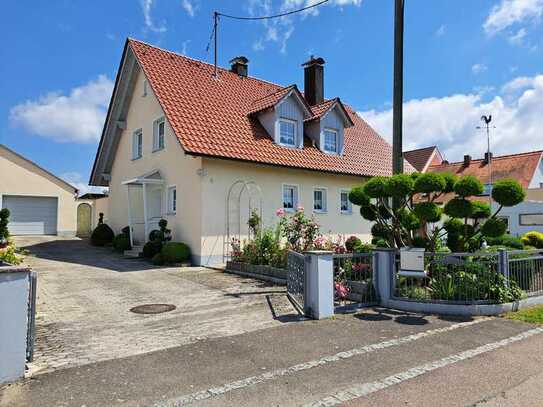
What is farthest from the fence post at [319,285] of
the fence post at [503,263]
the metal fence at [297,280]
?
the fence post at [503,263]

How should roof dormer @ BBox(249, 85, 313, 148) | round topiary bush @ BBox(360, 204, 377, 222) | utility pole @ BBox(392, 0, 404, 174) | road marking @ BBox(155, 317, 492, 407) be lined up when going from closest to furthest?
road marking @ BBox(155, 317, 492, 407) < round topiary bush @ BBox(360, 204, 377, 222) < utility pole @ BBox(392, 0, 404, 174) < roof dormer @ BBox(249, 85, 313, 148)

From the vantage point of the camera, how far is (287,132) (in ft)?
59.2

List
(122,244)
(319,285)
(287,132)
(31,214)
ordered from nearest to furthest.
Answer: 1. (319,285)
2. (287,132)
3. (122,244)
4. (31,214)

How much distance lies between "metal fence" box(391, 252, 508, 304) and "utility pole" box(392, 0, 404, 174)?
99.9 inches

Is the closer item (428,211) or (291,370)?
(291,370)

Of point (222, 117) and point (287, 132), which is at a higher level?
point (222, 117)

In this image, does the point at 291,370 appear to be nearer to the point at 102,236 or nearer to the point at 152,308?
the point at 152,308

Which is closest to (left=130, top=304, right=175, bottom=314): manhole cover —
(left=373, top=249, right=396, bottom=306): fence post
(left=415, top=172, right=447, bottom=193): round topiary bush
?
(left=373, top=249, right=396, bottom=306): fence post

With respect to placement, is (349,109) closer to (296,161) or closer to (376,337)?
(296,161)

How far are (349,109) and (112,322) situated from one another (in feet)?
72.7

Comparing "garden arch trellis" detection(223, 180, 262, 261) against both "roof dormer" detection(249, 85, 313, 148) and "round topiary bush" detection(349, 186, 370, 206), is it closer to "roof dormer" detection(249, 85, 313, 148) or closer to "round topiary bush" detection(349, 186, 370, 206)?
"roof dormer" detection(249, 85, 313, 148)

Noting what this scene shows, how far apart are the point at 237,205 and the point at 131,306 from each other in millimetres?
7722

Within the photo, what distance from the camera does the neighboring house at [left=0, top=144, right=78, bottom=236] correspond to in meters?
25.9

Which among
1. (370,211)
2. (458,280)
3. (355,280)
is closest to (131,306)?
(355,280)
